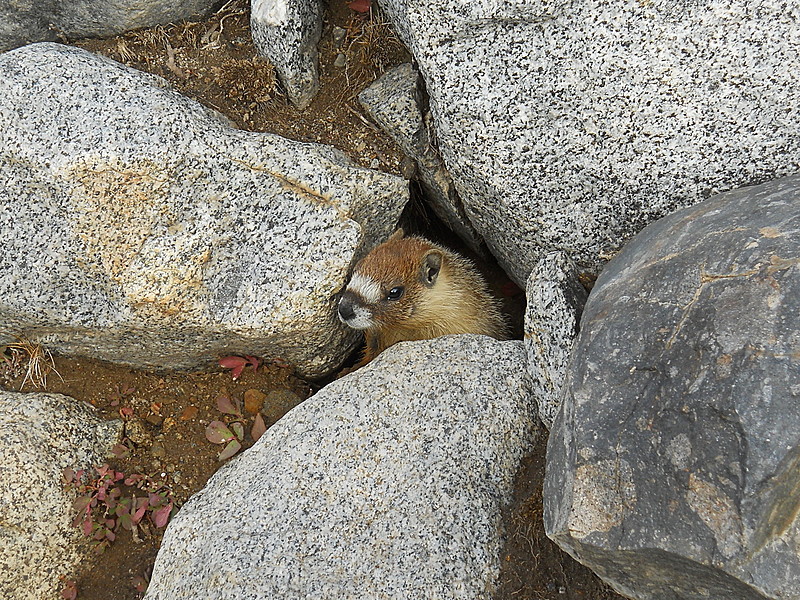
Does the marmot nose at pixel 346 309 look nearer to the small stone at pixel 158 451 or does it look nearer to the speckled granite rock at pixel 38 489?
the small stone at pixel 158 451

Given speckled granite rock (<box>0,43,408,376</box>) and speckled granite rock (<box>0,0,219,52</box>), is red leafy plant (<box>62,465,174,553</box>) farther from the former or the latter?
speckled granite rock (<box>0,0,219,52</box>)

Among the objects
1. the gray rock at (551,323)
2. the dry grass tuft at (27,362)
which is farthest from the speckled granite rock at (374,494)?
the dry grass tuft at (27,362)

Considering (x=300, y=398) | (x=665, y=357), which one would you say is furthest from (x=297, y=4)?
(x=665, y=357)

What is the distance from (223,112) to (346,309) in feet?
4.49

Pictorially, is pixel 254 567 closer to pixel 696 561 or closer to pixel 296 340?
pixel 296 340

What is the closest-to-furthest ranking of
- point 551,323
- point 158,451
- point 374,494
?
point 374,494
point 551,323
point 158,451

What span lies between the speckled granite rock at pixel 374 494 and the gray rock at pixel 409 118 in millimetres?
1079

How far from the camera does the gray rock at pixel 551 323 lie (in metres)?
3.46

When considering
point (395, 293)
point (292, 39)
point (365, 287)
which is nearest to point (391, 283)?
point (395, 293)

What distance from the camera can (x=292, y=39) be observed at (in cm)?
420

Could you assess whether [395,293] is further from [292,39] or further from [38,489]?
[38,489]

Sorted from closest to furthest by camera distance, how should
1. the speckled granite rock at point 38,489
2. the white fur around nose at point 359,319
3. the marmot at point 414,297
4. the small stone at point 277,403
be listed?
the speckled granite rock at point 38,489
the white fur around nose at point 359,319
the marmot at point 414,297
the small stone at point 277,403

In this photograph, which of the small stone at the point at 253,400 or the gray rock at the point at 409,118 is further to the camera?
the small stone at the point at 253,400

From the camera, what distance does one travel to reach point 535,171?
11.9 feet
